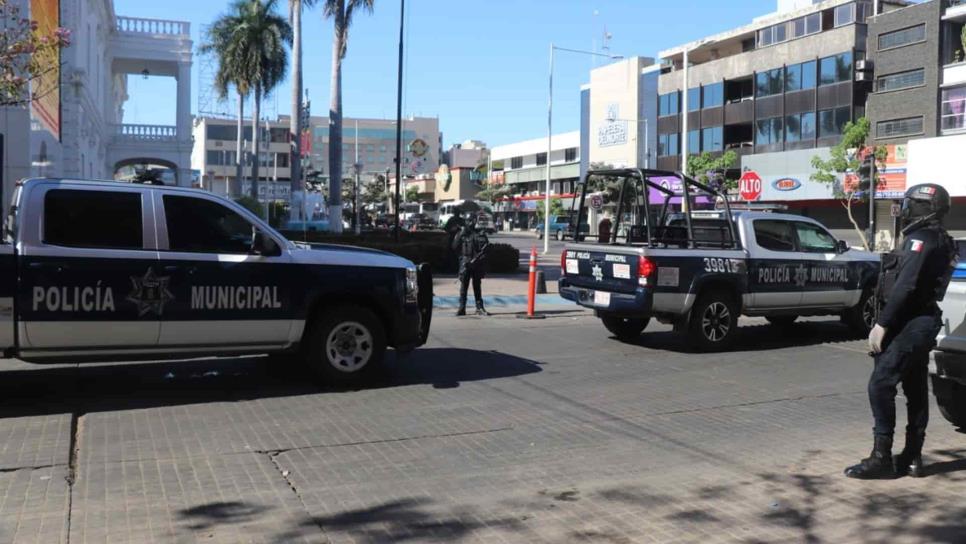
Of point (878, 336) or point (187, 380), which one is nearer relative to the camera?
point (878, 336)

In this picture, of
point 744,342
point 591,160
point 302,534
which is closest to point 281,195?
point 591,160

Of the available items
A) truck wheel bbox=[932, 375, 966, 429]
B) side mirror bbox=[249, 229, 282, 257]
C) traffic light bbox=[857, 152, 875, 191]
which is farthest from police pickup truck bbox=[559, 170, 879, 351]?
traffic light bbox=[857, 152, 875, 191]

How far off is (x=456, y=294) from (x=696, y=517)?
13223 mm

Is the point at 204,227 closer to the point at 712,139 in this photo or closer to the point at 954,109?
the point at 954,109

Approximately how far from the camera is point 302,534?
4.54 metres

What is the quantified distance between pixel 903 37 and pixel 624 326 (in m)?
41.3

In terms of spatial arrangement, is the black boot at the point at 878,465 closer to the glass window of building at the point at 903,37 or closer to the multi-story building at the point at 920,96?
the multi-story building at the point at 920,96

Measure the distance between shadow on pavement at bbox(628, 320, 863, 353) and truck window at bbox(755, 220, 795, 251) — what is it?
139cm

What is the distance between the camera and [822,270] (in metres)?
12.1

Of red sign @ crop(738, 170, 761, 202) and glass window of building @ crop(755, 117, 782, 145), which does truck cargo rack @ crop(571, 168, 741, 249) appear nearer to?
red sign @ crop(738, 170, 761, 202)

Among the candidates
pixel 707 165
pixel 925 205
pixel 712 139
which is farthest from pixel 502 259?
pixel 712 139

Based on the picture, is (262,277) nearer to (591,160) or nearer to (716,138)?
(716,138)

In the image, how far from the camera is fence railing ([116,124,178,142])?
41.2 metres

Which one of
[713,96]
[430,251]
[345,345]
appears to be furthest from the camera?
[713,96]
